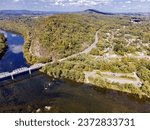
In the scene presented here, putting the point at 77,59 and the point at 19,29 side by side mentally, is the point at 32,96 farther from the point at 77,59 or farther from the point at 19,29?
the point at 19,29

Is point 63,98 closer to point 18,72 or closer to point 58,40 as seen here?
point 18,72

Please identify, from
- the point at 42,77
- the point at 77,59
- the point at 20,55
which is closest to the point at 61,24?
the point at 20,55

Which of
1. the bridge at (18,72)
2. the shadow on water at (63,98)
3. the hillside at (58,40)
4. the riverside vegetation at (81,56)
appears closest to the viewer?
the shadow on water at (63,98)

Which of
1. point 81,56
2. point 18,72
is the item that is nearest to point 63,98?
point 18,72

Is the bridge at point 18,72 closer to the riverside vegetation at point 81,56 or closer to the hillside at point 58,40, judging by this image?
the riverside vegetation at point 81,56

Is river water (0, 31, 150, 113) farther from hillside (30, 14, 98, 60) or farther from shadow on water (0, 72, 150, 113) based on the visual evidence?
hillside (30, 14, 98, 60)

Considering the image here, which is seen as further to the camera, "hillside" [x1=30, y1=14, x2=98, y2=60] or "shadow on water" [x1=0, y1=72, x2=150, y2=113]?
"hillside" [x1=30, y1=14, x2=98, y2=60]

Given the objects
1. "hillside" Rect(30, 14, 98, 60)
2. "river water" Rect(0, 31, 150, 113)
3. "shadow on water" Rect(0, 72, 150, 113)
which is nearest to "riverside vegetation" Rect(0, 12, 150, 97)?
→ "hillside" Rect(30, 14, 98, 60)

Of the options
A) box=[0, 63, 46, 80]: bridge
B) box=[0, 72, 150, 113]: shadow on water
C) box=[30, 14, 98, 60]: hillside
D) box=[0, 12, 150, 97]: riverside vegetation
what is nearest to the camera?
box=[0, 72, 150, 113]: shadow on water

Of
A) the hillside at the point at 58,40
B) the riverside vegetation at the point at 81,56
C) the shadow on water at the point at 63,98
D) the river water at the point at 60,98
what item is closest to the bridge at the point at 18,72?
the river water at the point at 60,98
